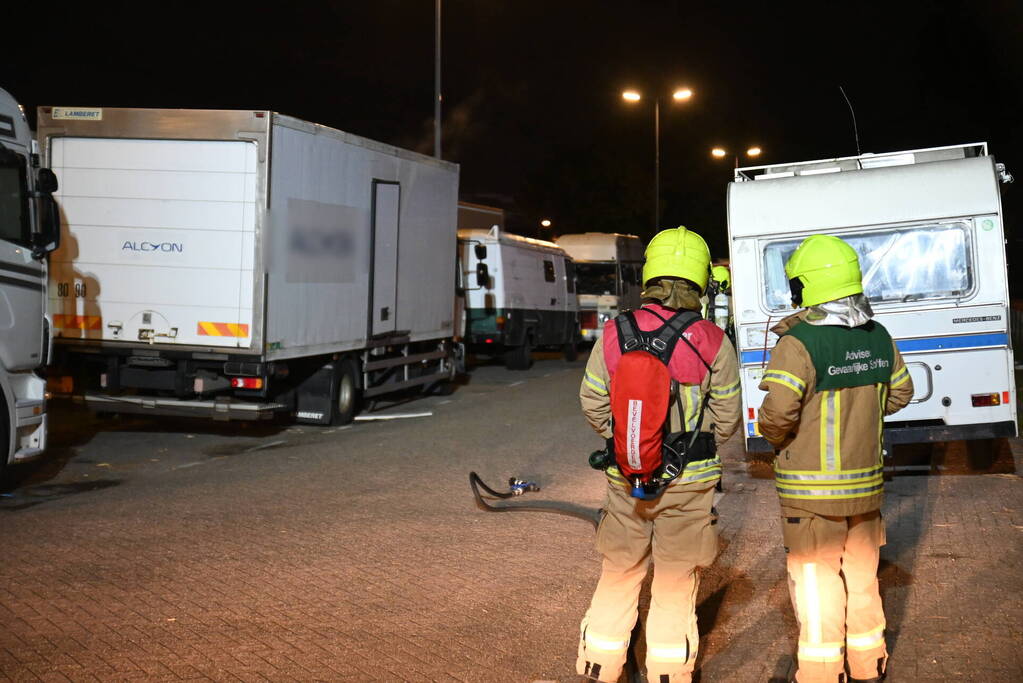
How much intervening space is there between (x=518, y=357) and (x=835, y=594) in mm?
18938

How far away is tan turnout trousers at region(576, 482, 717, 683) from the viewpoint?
429 centimetres

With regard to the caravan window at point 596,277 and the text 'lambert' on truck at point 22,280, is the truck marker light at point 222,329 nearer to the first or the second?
the text 'lambert' on truck at point 22,280

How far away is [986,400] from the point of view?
31.1 feet

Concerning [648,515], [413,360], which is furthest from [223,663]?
[413,360]

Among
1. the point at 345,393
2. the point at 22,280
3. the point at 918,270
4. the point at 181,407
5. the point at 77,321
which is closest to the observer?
the point at 22,280

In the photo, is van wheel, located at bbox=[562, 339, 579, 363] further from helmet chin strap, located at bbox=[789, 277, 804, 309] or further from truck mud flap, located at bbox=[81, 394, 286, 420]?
helmet chin strap, located at bbox=[789, 277, 804, 309]

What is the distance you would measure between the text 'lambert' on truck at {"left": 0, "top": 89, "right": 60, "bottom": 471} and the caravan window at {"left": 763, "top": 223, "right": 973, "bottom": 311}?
6276mm

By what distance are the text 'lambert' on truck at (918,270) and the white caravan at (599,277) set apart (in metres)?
18.2

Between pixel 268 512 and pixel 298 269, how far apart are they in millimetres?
4292

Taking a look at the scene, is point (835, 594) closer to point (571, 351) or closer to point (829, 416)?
point (829, 416)

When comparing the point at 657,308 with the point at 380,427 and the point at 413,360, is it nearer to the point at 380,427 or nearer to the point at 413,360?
the point at 380,427

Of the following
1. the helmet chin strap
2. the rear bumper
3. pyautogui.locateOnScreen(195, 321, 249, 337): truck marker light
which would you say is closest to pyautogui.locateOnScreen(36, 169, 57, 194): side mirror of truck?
pyautogui.locateOnScreen(195, 321, 249, 337): truck marker light

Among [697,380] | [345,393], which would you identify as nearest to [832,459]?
[697,380]

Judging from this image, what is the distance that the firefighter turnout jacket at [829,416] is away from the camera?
4457mm
